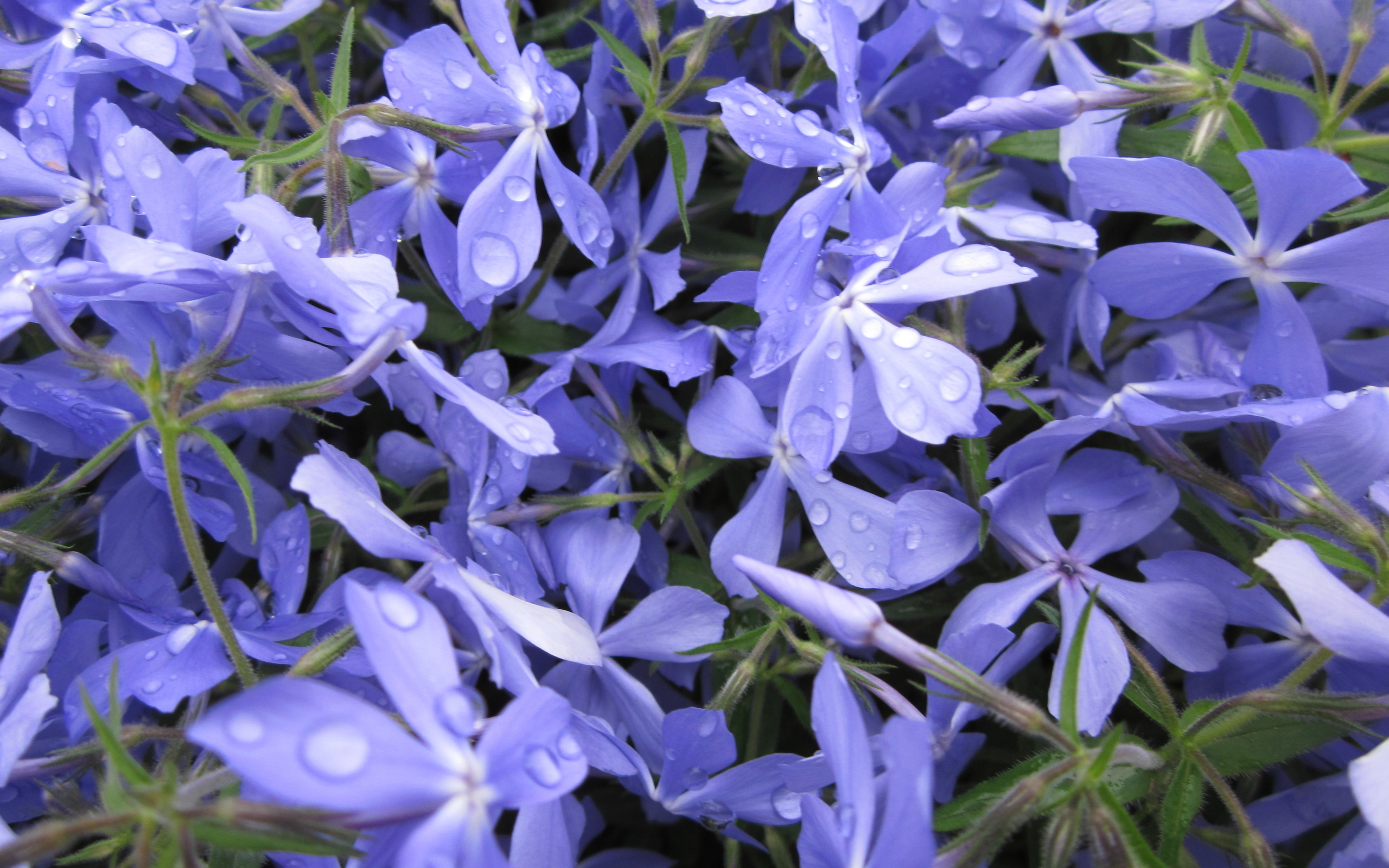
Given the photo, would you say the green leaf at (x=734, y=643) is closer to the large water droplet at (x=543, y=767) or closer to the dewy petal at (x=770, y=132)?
the large water droplet at (x=543, y=767)

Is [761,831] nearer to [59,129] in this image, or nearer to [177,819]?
[177,819]

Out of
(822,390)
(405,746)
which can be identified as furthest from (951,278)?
(405,746)

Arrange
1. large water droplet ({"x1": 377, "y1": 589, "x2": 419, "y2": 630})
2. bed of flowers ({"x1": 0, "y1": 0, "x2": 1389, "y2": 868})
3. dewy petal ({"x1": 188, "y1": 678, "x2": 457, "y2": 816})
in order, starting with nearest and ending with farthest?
dewy petal ({"x1": 188, "y1": 678, "x2": 457, "y2": 816}) → large water droplet ({"x1": 377, "y1": 589, "x2": 419, "y2": 630}) → bed of flowers ({"x1": 0, "y1": 0, "x2": 1389, "y2": 868})

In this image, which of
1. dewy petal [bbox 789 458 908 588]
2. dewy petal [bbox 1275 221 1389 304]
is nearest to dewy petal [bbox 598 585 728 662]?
dewy petal [bbox 789 458 908 588]

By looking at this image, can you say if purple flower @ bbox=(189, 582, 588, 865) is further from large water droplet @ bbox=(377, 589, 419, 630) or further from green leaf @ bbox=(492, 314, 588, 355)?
green leaf @ bbox=(492, 314, 588, 355)

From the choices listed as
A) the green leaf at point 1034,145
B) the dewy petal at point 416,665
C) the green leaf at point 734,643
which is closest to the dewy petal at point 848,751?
the green leaf at point 734,643
